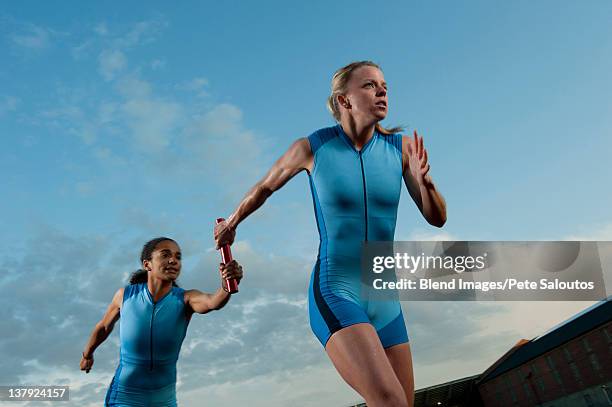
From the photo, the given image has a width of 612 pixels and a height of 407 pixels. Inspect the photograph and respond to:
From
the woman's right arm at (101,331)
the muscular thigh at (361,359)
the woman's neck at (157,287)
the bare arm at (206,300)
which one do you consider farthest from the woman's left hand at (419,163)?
the woman's right arm at (101,331)

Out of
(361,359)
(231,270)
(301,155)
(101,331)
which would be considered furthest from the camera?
(101,331)

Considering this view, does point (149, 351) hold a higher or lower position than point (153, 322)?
lower

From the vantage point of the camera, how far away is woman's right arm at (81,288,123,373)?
7.65 meters

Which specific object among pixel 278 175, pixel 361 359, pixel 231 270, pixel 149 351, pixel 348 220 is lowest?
pixel 361 359

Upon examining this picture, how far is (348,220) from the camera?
4.28 meters

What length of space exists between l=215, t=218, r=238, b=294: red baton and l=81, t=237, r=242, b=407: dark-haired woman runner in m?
0.69

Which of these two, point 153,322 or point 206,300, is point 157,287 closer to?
point 153,322

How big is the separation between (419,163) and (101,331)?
5.20 metres

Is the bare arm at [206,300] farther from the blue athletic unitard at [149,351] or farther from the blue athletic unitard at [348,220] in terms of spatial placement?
the blue athletic unitard at [348,220]

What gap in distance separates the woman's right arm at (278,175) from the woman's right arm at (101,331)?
361 cm

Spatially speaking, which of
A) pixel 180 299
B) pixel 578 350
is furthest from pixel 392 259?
pixel 578 350

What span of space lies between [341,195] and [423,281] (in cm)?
152

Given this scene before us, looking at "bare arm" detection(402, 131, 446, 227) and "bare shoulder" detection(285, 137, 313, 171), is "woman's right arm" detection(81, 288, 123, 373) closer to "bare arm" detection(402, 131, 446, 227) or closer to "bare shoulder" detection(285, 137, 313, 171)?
"bare shoulder" detection(285, 137, 313, 171)

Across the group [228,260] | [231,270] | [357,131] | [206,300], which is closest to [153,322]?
[206,300]
